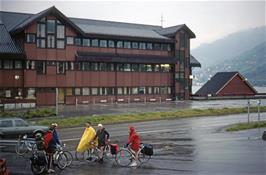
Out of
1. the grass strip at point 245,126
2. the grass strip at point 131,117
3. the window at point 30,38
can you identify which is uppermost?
the window at point 30,38

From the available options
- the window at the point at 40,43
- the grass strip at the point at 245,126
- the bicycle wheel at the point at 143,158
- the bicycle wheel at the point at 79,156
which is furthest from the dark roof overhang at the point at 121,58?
the bicycle wheel at the point at 143,158

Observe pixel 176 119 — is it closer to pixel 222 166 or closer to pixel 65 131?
pixel 65 131

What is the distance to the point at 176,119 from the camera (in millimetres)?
40312

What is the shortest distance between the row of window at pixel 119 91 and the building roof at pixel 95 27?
7.81m

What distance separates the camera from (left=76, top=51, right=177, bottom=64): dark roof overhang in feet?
198

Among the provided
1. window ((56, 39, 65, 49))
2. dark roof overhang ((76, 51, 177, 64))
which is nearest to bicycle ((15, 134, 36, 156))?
window ((56, 39, 65, 49))

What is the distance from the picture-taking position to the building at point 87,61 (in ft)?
184

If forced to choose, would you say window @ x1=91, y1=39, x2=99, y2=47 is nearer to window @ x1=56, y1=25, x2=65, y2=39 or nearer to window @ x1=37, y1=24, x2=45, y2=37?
window @ x1=56, y1=25, x2=65, y2=39

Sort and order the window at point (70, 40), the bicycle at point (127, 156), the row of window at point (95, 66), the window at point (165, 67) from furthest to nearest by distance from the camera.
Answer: the window at point (165, 67) → the window at point (70, 40) → the row of window at point (95, 66) → the bicycle at point (127, 156)

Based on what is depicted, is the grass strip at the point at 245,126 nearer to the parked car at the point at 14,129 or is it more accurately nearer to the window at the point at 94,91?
the parked car at the point at 14,129

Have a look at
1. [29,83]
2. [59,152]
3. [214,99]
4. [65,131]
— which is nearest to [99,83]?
[29,83]

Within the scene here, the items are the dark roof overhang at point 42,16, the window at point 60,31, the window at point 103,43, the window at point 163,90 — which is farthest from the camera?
the window at point 163,90

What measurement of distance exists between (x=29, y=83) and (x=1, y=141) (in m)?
31.5

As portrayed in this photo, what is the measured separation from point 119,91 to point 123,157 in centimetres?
4648
